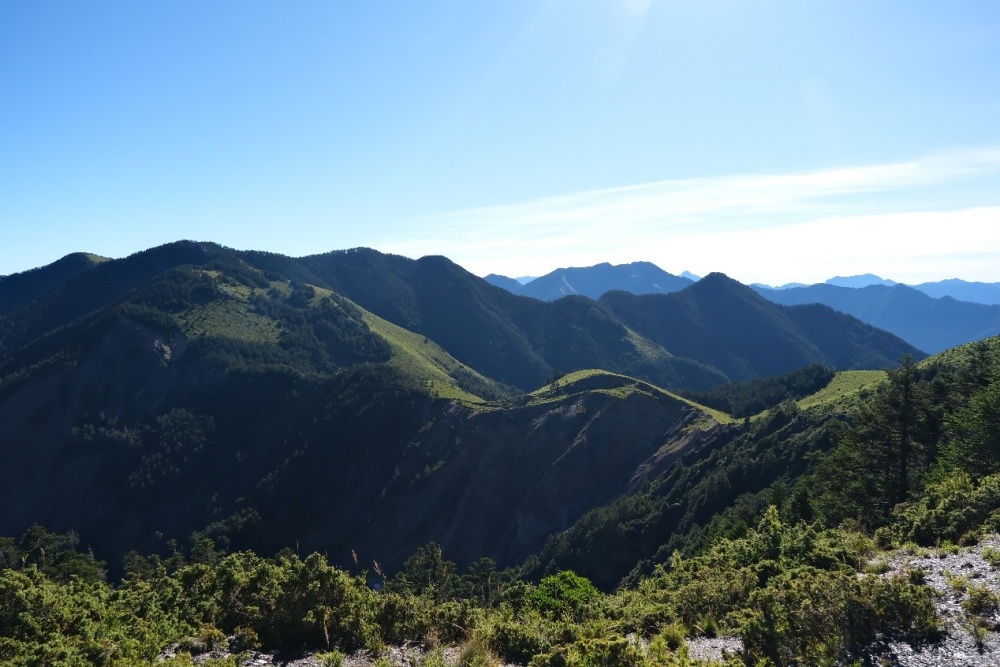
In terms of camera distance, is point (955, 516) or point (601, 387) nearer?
point (955, 516)

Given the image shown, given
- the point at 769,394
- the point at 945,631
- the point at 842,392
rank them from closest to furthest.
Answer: the point at 945,631, the point at 842,392, the point at 769,394

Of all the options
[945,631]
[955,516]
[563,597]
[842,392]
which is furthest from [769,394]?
[945,631]

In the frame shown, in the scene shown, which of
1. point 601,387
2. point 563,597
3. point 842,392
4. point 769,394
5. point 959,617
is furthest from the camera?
point 601,387

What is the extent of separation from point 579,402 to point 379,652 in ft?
333

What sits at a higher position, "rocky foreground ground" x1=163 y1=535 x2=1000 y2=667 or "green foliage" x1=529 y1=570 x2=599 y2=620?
"rocky foreground ground" x1=163 y1=535 x2=1000 y2=667

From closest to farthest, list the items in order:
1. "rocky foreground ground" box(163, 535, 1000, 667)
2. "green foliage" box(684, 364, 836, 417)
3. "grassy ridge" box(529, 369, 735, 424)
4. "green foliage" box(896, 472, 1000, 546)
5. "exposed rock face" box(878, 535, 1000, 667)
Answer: "exposed rock face" box(878, 535, 1000, 667) < "rocky foreground ground" box(163, 535, 1000, 667) < "green foliage" box(896, 472, 1000, 546) < "green foliage" box(684, 364, 836, 417) < "grassy ridge" box(529, 369, 735, 424)

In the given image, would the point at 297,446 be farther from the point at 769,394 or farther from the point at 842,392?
the point at 842,392

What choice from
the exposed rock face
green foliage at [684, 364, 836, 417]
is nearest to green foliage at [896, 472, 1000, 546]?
the exposed rock face

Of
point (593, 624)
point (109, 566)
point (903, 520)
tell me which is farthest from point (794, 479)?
point (109, 566)

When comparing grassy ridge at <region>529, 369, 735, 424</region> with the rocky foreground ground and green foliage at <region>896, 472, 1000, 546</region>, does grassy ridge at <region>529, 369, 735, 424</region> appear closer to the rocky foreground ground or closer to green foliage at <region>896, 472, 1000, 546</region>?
green foliage at <region>896, 472, 1000, 546</region>

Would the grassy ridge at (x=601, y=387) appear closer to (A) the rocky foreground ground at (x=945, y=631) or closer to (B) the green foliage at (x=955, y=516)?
(B) the green foliage at (x=955, y=516)


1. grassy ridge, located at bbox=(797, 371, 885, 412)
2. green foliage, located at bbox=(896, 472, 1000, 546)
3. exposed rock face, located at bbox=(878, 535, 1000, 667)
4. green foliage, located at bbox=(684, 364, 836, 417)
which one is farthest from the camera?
green foliage, located at bbox=(684, 364, 836, 417)

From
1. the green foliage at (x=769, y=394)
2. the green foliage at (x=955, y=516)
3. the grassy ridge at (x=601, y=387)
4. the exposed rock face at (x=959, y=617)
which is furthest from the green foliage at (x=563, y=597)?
the green foliage at (x=769, y=394)

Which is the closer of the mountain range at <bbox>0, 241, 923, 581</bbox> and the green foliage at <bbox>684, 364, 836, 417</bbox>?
the mountain range at <bbox>0, 241, 923, 581</bbox>
